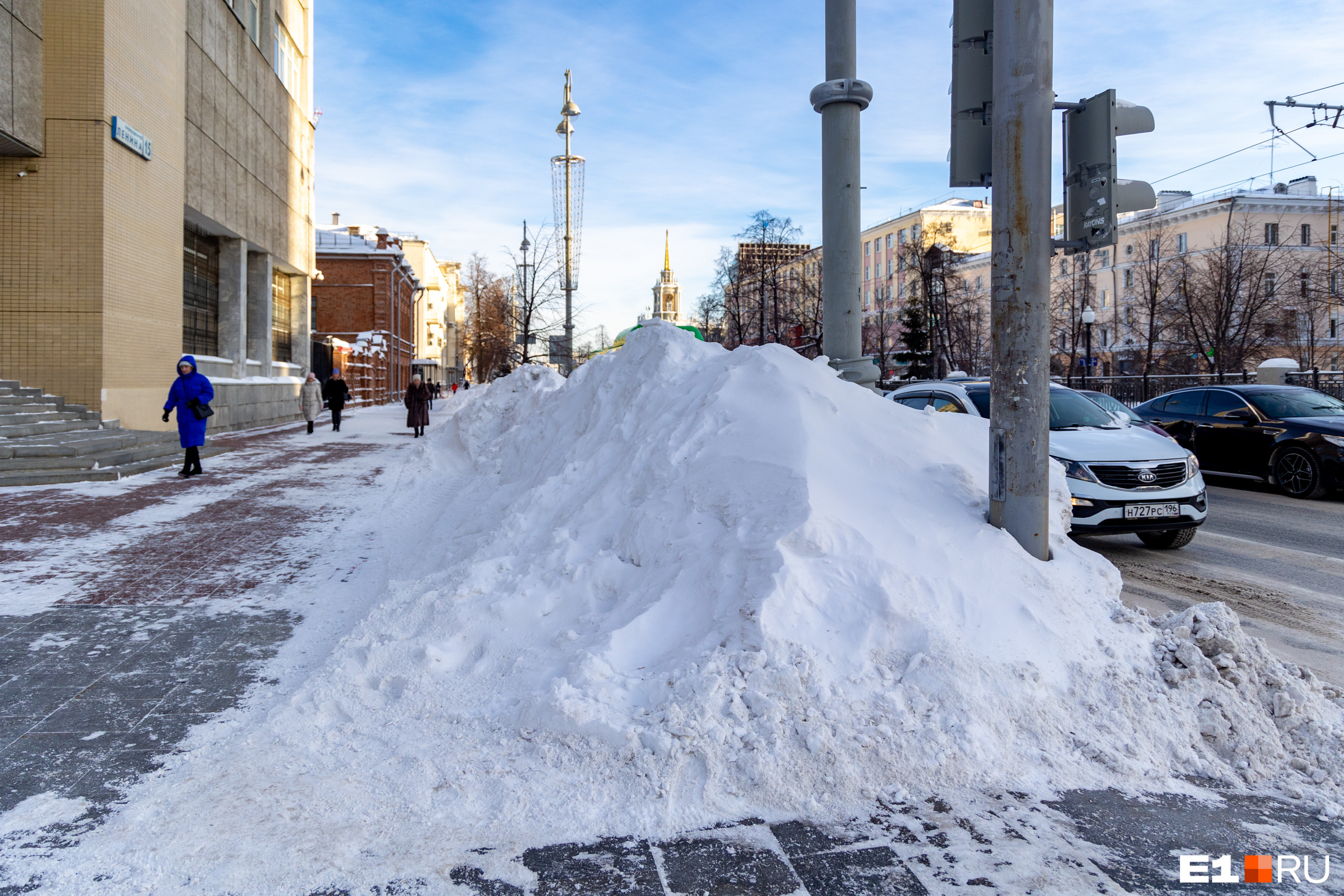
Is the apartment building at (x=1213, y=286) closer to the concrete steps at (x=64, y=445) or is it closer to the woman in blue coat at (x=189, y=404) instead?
the woman in blue coat at (x=189, y=404)

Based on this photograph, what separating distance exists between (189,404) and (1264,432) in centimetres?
1640

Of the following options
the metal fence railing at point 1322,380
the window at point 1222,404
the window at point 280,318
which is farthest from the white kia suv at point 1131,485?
the window at point 280,318

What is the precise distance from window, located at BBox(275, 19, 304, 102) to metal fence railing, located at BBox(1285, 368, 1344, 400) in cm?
3012

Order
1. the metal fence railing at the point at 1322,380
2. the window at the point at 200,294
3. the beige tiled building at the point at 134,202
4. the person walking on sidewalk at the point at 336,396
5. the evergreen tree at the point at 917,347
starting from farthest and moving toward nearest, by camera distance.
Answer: the evergreen tree at the point at 917,347
the person walking on sidewalk at the point at 336,396
the window at the point at 200,294
the metal fence railing at the point at 1322,380
the beige tiled building at the point at 134,202

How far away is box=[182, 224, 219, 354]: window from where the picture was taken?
20953 millimetres

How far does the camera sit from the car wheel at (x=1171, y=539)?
27.3 feet

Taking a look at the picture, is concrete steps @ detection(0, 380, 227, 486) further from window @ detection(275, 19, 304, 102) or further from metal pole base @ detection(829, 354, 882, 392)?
window @ detection(275, 19, 304, 102)

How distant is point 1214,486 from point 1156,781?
510 inches

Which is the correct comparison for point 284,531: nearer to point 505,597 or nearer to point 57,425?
point 505,597

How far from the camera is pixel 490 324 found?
49.5 meters

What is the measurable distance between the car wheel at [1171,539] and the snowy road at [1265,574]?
0.32ft

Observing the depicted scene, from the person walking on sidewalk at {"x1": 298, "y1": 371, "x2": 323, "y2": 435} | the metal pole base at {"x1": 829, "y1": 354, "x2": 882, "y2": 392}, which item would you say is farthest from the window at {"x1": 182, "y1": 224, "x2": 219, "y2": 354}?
the metal pole base at {"x1": 829, "y1": 354, "x2": 882, "y2": 392}

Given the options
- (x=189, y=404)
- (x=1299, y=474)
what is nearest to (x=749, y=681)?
(x=189, y=404)

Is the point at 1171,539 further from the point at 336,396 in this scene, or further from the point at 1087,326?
the point at 1087,326
